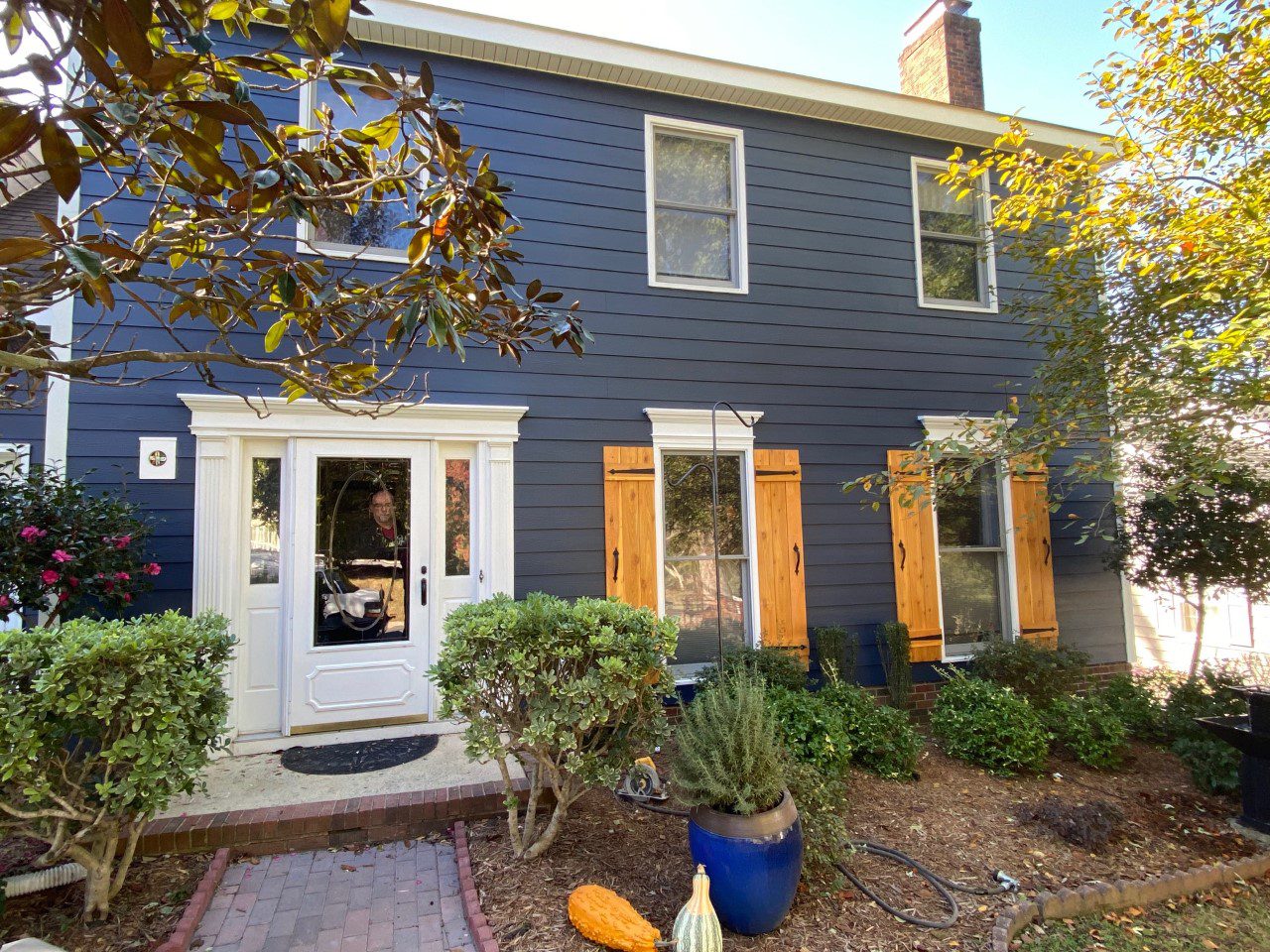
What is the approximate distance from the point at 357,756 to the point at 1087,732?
4772 millimetres

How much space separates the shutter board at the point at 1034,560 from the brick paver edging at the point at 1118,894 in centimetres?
270

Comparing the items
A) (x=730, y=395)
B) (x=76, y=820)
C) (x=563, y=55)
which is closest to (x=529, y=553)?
(x=730, y=395)

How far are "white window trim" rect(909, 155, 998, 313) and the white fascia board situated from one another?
0.91 feet

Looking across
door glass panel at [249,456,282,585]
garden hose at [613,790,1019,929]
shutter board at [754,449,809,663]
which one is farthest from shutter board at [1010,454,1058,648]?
door glass panel at [249,456,282,585]

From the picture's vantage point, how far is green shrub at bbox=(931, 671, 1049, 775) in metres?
4.24

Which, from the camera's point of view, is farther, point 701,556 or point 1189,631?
point 1189,631

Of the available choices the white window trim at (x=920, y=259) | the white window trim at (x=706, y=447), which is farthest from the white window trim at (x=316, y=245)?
the white window trim at (x=920, y=259)

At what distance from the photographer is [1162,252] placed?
160 inches

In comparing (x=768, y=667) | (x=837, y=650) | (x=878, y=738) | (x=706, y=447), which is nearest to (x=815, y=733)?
(x=878, y=738)

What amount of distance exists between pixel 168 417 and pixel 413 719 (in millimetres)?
2551

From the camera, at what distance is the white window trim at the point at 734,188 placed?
5312 mm

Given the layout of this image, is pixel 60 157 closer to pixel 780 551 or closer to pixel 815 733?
pixel 815 733

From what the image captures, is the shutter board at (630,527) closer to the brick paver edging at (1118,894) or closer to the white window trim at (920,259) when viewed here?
Result: the brick paver edging at (1118,894)

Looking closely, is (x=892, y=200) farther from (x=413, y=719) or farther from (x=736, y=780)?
(x=413, y=719)
